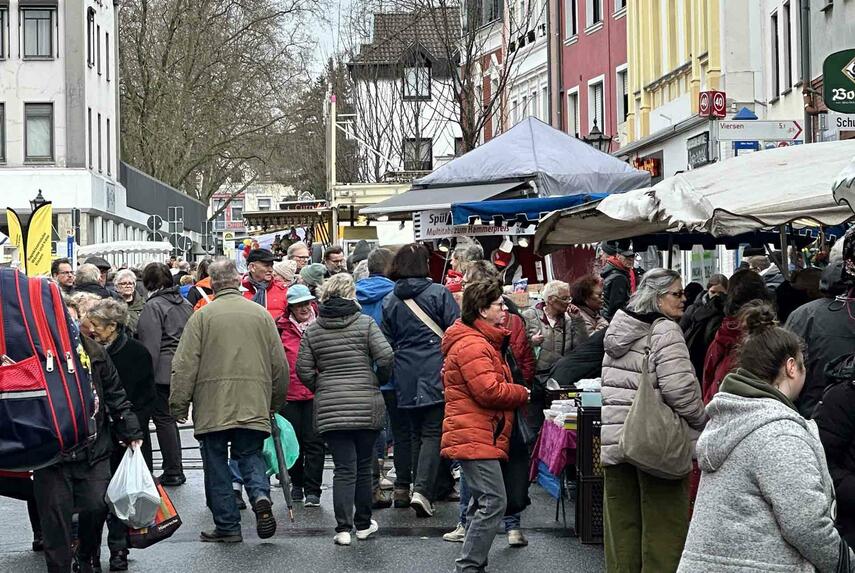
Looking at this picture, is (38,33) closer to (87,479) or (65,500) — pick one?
(87,479)

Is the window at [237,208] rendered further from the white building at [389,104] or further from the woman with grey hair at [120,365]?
the woman with grey hair at [120,365]

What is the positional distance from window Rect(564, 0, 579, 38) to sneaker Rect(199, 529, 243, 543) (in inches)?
1311

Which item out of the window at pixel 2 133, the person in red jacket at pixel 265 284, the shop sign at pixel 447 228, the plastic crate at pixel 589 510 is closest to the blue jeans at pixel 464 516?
the plastic crate at pixel 589 510

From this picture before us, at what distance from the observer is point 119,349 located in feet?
35.8

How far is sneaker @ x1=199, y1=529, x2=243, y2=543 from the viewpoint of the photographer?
10711 millimetres

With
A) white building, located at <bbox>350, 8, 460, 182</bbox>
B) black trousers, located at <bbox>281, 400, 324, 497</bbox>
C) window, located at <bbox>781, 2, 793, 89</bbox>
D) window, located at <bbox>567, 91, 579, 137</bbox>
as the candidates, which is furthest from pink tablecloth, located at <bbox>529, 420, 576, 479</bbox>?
window, located at <bbox>567, 91, 579, 137</bbox>

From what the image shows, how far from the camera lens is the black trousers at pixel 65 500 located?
334 inches

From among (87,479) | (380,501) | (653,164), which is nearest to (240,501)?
(380,501)

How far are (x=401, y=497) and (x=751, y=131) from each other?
4.27 metres

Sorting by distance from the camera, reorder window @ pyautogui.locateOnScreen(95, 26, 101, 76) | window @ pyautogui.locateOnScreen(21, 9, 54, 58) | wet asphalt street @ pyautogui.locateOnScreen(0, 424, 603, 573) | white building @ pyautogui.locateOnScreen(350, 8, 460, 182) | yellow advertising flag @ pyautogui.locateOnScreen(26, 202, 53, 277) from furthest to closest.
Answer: window @ pyautogui.locateOnScreen(95, 26, 101, 76), window @ pyautogui.locateOnScreen(21, 9, 54, 58), white building @ pyautogui.locateOnScreen(350, 8, 460, 182), yellow advertising flag @ pyautogui.locateOnScreen(26, 202, 53, 277), wet asphalt street @ pyautogui.locateOnScreen(0, 424, 603, 573)

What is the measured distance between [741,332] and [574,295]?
3.99 m

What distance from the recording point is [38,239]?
27.3 metres

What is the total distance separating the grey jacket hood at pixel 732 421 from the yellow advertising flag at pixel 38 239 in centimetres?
2264

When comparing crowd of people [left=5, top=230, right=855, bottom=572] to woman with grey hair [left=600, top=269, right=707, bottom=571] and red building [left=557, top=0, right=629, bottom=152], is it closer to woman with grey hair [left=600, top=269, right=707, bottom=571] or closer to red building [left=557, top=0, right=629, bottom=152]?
woman with grey hair [left=600, top=269, right=707, bottom=571]
